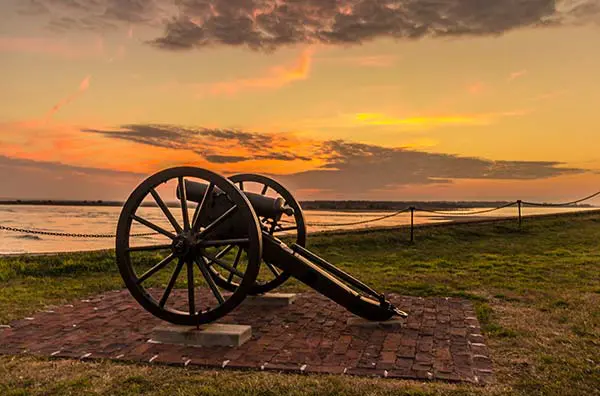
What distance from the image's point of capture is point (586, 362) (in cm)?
524

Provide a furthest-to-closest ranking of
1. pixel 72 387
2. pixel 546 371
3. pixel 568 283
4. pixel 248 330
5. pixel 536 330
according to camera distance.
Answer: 1. pixel 568 283
2. pixel 536 330
3. pixel 248 330
4. pixel 546 371
5. pixel 72 387

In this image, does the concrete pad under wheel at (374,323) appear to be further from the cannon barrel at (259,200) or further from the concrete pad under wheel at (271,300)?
the cannon barrel at (259,200)

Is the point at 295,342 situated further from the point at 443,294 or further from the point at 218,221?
the point at 443,294

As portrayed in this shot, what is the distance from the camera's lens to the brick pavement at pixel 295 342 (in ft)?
16.6

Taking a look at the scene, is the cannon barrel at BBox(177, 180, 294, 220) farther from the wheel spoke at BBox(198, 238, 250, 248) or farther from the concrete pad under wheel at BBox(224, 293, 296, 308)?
the concrete pad under wheel at BBox(224, 293, 296, 308)

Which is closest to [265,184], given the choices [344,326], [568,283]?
[344,326]

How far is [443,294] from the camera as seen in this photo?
344 inches

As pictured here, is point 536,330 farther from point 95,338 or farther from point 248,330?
point 95,338

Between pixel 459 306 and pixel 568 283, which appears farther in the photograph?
pixel 568 283

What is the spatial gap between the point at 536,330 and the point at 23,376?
545 cm

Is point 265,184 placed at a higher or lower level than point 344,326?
higher

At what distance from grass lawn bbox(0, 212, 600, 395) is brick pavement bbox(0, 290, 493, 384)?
9.1 inches

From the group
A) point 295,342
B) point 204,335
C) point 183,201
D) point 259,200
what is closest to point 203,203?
point 183,201

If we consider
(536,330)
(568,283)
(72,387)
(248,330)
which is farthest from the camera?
(568,283)
